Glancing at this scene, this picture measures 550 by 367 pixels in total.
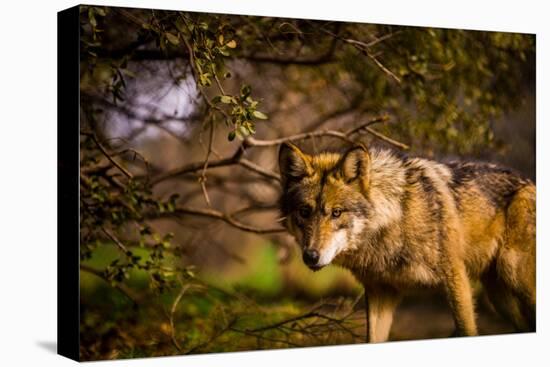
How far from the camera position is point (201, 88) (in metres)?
7.20

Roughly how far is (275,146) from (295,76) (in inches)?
21.0

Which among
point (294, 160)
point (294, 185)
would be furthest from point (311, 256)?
point (294, 160)

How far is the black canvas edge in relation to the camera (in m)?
6.80

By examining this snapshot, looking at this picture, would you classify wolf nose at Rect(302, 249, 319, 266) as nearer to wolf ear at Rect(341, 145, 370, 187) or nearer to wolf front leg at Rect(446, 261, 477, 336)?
wolf ear at Rect(341, 145, 370, 187)

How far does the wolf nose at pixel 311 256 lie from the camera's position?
24.1 ft

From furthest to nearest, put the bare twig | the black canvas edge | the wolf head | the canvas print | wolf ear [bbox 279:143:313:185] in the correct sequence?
1. wolf ear [bbox 279:143:313:185]
2. the wolf head
3. the bare twig
4. the canvas print
5. the black canvas edge

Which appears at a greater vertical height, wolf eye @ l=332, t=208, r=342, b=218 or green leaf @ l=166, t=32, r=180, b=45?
green leaf @ l=166, t=32, r=180, b=45

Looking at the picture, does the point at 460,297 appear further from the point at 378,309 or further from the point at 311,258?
the point at 311,258

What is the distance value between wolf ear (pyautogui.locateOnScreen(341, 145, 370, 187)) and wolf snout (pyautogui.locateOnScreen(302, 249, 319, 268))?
584mm

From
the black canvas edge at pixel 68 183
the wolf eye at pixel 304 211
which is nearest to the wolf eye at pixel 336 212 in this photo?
the wolf eye at pixel 304 211

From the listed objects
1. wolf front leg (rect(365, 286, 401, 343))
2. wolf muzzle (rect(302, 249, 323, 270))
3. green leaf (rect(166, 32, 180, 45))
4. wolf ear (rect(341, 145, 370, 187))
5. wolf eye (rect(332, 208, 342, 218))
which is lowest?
wolf front leg (rect(365, 286, 401, 343))

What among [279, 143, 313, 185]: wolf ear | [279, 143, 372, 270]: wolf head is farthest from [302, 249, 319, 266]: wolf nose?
[279, 143, 313, 185]: wolf ear

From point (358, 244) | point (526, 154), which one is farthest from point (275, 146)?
point (526, 154)

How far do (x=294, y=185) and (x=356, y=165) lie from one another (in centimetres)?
47
